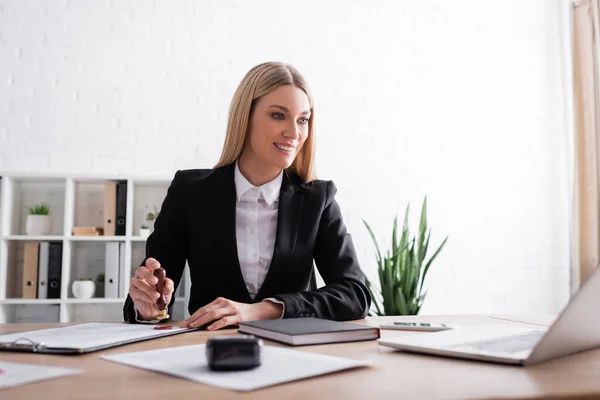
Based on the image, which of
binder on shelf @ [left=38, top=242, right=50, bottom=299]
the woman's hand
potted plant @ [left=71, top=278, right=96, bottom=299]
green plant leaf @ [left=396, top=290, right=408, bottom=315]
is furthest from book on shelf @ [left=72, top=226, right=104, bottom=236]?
the woman's hand

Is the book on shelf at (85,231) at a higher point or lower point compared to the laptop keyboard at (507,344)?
higher

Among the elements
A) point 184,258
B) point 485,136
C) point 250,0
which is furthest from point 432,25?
point 184,258

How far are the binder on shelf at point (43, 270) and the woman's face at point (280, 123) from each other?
1915mm

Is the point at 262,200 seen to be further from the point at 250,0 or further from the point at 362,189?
the point at 250,0

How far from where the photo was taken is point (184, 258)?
1.80 meters

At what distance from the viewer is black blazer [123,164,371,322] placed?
1.67 meters

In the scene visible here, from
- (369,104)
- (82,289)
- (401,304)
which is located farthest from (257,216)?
(369,104)

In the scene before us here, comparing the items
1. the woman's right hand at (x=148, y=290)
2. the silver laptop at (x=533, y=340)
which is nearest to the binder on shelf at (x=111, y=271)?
the woman's right hand at (x=148, y=290)

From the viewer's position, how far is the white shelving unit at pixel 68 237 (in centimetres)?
312

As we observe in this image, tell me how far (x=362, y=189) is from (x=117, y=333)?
2.84m

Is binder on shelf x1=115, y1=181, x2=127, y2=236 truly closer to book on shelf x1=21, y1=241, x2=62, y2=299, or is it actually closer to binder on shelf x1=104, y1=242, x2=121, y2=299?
binder on shelf x1=104, y1=242, x2=121, y2=299

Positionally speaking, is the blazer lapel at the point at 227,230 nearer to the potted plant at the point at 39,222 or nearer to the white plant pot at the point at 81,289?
the white plant pot at the point at 81,289

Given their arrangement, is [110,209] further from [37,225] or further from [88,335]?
[88,335]

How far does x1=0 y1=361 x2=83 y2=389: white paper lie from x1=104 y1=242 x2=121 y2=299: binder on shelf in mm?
2458
